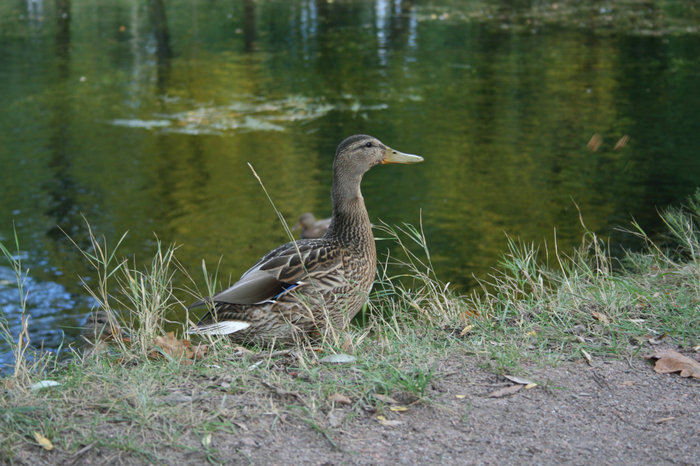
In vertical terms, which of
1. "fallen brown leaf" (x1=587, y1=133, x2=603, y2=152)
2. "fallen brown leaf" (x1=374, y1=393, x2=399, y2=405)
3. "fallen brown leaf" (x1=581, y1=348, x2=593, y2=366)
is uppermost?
"fallen brown leaf" (x1=374, y1=393, x2=399, y2=405)

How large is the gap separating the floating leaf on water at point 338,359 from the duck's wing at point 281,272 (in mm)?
712

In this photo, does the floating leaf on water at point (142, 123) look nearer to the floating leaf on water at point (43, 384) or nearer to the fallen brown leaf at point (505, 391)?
the floating leaf on water at point (43, 384)

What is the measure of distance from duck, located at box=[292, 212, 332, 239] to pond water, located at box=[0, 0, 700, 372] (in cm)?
28

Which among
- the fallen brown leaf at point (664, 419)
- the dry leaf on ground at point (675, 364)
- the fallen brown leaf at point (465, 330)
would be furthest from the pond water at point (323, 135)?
the fallen brown leaf at point (664, 419)

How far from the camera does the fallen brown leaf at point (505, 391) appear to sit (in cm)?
354

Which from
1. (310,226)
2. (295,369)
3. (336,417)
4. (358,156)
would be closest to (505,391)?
(336,417)

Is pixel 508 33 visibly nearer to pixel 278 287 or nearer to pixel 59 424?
pixel 278 287

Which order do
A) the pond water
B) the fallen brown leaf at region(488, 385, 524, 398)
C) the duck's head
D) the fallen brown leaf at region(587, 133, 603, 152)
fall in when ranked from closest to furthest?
the fallen brown leaf at region(488, 385, 524, 398) < the duck's head < the pond water < the fallen brown leaf at region(587, 133, 603, 152)

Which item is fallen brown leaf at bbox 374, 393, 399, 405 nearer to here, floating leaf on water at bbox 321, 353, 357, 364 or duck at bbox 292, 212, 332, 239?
floating leaf on water at bbox 321, 353, 357, 364

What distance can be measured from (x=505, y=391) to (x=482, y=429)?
36 centimetres

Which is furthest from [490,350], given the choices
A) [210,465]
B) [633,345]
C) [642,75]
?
[642,75]

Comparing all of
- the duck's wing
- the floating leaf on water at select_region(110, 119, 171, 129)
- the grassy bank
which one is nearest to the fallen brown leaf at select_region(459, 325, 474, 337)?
the grassy bank

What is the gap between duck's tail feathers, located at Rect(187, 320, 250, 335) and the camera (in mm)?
4598

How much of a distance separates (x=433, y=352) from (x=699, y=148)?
931 cm
